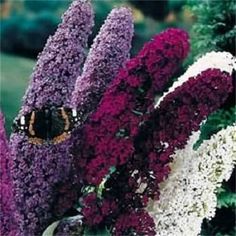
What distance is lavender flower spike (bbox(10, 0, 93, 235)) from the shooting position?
3.62 ft

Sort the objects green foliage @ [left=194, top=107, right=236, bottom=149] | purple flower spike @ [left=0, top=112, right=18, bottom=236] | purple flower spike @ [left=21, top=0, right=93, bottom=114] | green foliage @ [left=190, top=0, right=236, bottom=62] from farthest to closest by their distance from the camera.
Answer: green foliage @ [left=190, top=0, right=236, bottom=62], green foliage @ [left=194, top=107, right=236, bottom=149], purple flower spike @ [left=21, top=0, right=93, bottom=114], purple flower spike @ [left=0, top=112, right=18, bottom=236]

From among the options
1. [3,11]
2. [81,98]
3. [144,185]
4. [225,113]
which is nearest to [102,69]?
[81,98]

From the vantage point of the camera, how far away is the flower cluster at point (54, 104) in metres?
1.11

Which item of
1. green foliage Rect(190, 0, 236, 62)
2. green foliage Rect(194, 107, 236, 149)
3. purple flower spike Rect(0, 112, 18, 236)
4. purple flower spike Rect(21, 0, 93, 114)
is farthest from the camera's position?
green foliage Rect(190, 0, 236, 62)

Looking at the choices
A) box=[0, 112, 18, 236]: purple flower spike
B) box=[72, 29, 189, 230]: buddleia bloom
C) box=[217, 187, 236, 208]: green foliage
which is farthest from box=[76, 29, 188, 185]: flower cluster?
box=[217, 187, 236, 208]: green foliage

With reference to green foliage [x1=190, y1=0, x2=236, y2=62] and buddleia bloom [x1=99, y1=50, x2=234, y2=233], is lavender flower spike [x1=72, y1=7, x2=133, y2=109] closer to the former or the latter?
buddleia bloom [x1=99, y1=50, x2=234, y2=233]

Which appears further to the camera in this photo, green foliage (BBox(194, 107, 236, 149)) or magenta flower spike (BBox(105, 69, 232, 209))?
green foliage (BBox(194, 107, 236, 149))

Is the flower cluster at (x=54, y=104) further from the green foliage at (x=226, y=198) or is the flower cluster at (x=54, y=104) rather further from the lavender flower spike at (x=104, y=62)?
the green foliage at (x=226, y=198)

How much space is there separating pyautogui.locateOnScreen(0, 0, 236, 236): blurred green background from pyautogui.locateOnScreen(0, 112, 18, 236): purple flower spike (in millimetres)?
516

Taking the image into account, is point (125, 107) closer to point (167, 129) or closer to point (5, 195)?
point (167, 129)

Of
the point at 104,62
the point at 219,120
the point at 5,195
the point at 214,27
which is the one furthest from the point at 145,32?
the point at 5,195

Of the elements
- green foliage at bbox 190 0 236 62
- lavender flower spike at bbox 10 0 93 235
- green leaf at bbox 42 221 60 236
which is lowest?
green leaf at bbox 42 221 60 236

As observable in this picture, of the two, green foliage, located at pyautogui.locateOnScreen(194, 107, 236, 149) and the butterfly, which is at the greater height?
green foliage, located at pyautogui.locateOnScreen(194, 107, 236, 149)

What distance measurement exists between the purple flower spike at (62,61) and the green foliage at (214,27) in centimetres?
60
